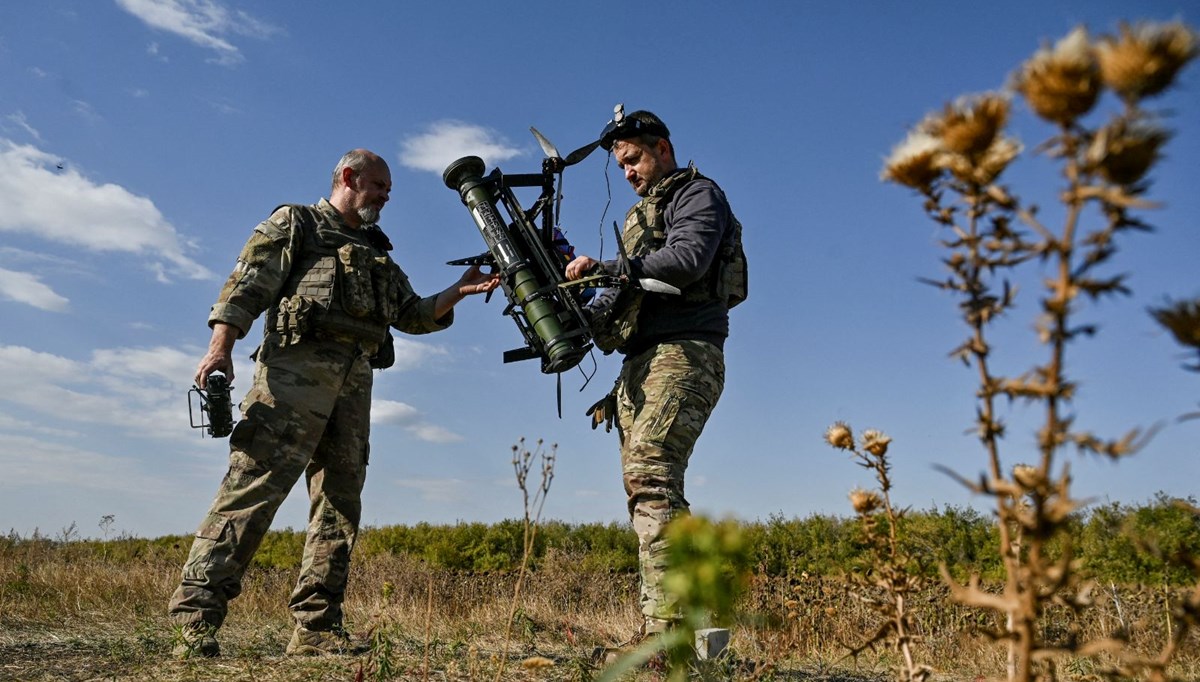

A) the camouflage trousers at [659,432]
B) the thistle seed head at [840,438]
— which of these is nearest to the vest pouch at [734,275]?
the camouflage trousers at [659,432]

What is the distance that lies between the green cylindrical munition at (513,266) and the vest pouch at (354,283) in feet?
2.02

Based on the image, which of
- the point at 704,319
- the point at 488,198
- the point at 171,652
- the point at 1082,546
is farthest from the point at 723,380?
the point at 1082,546

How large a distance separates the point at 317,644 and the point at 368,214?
2210 millimetres

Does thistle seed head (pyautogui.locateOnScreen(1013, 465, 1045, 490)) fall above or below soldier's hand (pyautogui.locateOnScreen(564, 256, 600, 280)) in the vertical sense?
below

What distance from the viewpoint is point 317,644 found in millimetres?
4086

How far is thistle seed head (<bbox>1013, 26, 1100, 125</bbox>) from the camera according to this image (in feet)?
2.97

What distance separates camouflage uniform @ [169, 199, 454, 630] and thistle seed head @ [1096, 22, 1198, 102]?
379 cm

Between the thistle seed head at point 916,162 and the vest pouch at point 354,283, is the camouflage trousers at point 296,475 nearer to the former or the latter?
the vest pouch at point 354,283

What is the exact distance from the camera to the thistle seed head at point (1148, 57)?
2.86 feet

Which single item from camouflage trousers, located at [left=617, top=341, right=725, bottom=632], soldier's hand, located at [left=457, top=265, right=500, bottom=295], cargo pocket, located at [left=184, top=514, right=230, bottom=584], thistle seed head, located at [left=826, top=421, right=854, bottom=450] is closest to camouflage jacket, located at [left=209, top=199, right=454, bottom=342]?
soldier's hand, located at [left=457, top=265, right=500, bottom=295]

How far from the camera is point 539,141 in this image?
4.44 meters

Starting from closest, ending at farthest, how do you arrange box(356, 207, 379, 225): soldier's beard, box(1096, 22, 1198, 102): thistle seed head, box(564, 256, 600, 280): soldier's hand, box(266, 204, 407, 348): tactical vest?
box(1096, 22, 1198, 102): thistle seed head < box(564, 256, 600, 280): soldier's hand < box(266, 204, 407, 348): tactical vest < box(356, 207, 379, 225): soldier's beard

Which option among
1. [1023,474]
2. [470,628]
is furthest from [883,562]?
[470,628]

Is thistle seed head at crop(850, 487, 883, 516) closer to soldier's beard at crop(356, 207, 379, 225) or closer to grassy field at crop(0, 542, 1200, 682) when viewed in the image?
grassy field at crop(0, 542, 1200, 682)
